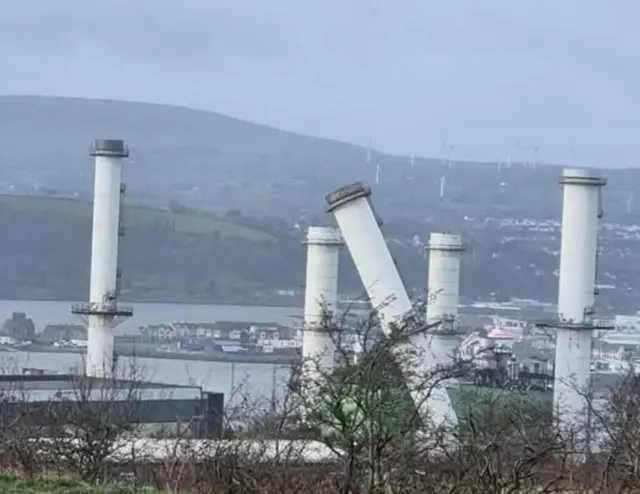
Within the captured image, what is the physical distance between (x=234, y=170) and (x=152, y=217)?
46275mm

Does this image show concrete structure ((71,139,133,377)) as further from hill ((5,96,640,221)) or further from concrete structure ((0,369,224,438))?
hill ((5,96,640,221))

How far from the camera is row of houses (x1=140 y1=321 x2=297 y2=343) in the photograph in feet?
184

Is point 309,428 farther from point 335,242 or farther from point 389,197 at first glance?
point 389,197

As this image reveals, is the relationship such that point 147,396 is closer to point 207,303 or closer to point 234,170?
point 207,303

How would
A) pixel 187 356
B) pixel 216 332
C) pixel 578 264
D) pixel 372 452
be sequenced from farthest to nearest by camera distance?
1. pixel 216 332
2. pixel 187 356
3. pixel 578 264
4. pixel 372 452

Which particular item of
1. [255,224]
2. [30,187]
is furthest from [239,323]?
[30,187]

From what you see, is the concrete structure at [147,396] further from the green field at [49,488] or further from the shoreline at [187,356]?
the shoreline at [187,356]

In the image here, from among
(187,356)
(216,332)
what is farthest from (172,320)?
(187,356)

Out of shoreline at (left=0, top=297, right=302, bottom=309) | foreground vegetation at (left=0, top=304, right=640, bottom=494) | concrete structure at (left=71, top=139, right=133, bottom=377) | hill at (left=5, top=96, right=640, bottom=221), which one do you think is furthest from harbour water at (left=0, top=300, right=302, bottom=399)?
foreground vegetation at (left=0, top=304, right=640, bottom=494)

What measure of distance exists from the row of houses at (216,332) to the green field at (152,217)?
15.5 metres

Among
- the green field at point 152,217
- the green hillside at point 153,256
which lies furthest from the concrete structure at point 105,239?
the green field at point 152,217

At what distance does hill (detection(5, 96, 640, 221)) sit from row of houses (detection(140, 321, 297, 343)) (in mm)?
30951

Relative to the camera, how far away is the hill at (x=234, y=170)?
99.8 m

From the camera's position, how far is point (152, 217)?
3022 inches
